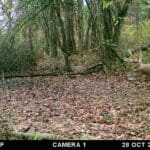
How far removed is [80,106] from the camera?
11.5 meters

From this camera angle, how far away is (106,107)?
11188mm

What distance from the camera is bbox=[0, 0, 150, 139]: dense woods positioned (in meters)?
12.3

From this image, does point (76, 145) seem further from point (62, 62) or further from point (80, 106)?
point (62, 62)

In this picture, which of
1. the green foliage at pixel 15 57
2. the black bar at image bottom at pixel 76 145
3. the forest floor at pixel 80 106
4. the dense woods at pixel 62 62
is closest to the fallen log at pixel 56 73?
the dense woods at pixel 62 62

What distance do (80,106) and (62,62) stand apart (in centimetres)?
880

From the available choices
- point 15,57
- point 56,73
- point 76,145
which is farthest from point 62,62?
point 76,145

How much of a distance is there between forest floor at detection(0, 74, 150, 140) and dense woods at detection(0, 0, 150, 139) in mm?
27

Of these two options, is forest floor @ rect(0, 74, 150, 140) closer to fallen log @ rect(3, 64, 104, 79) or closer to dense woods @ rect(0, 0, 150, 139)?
dense woods @ rect(0, 0, 150, 139)

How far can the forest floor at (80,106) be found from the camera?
8.70 m

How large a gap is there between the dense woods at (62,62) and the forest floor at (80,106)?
3 centimetres

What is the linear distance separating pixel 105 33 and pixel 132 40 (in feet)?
18.1

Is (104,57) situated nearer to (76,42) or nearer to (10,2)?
(10,2)

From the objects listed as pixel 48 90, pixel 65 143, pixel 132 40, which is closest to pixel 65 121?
pixel 65 143

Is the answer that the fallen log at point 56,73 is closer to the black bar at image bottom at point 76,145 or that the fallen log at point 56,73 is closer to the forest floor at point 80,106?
the forest floor at point 80,106
